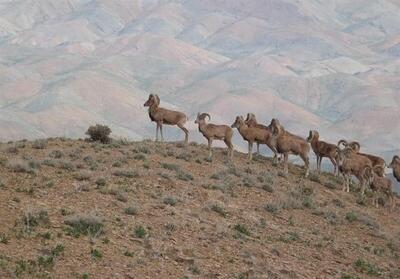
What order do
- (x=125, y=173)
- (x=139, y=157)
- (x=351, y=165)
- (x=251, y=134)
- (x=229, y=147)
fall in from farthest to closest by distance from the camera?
(x=251, y=134) < (x=229, y=147) < (x=351, y=165) < (x=139, y=157) < (x=125, y=173)

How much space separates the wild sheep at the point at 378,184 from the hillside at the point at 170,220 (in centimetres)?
58

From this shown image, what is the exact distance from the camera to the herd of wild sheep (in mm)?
26797

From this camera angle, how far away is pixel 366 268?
679 inches

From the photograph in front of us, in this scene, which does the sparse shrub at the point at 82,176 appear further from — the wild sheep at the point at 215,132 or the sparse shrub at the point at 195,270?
the wild sheep at the point at 215,132

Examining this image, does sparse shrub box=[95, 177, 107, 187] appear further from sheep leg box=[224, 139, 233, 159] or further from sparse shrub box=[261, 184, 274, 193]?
sheep leg box=[224, 139, 233, 159]

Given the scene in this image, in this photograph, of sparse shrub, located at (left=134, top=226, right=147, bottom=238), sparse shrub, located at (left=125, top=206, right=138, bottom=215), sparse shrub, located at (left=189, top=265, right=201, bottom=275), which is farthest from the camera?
sparse shrub, located at (left=125, top=206, right=138, bottom=215)

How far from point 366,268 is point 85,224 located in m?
7.36

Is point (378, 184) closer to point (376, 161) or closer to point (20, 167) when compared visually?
point (376, 161)

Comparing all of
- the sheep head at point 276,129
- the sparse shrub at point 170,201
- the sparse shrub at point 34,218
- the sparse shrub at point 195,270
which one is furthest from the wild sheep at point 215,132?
the sparse shrub at point 195,270

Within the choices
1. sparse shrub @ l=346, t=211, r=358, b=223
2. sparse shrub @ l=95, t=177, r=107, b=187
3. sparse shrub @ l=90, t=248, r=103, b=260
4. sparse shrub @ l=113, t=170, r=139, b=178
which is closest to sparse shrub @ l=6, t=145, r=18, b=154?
sparse shrub @ l=113, t=170, r=139, b=178

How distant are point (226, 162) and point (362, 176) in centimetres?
559

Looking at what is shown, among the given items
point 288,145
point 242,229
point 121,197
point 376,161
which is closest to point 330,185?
point 288,145

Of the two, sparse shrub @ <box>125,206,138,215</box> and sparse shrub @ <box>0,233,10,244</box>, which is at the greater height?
sparse shrub @ <box>125,206,138,215</box>

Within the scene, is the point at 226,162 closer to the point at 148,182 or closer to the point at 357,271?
the point at 148,182
